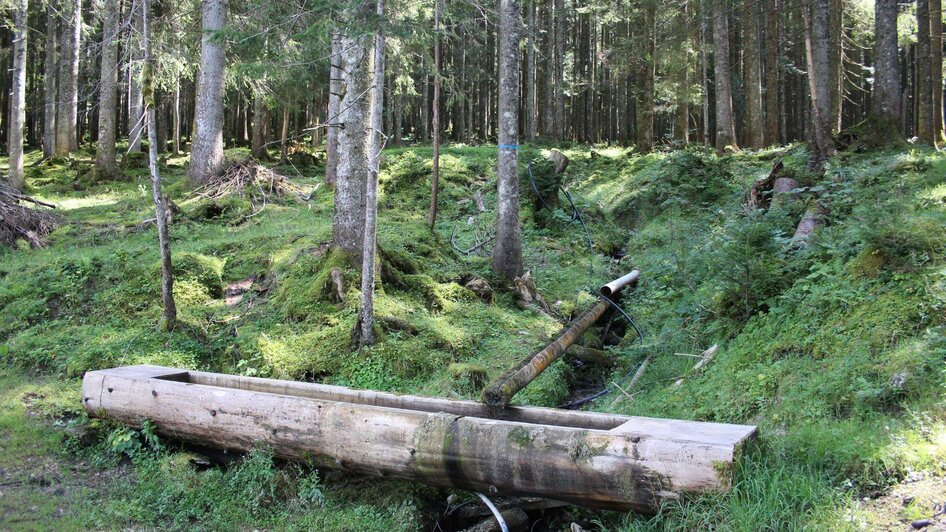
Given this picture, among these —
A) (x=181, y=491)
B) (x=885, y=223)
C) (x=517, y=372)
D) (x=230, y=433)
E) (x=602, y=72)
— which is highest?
(x=602, y=72)

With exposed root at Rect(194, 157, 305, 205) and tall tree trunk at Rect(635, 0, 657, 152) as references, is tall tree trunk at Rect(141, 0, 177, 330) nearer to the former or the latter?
exposed root at Rect(194, 157, 305, 205)

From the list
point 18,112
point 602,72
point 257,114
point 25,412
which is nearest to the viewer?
point 25,412

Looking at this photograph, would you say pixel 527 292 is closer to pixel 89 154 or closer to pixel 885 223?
pixel 885 223

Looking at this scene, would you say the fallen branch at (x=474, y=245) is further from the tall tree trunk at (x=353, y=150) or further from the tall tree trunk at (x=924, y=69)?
the tall tree trunk at (x=924, y=69)

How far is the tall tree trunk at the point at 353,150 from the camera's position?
9.35m

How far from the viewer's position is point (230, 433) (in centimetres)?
621

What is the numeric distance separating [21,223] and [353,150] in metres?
8.29

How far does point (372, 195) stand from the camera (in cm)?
810

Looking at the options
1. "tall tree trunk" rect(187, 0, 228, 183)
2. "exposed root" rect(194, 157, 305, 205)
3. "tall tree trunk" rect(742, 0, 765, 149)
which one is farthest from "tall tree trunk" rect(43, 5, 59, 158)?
"tall tree trunk" rect(742, 0, 765, 149)

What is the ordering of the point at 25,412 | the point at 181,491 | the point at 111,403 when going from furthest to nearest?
the point at 25,412 → the point at 111,403 → the point at 181,491

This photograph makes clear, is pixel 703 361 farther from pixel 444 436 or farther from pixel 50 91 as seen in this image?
pixel 50 91

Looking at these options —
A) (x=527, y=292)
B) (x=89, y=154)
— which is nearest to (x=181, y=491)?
(x=527, y=292)

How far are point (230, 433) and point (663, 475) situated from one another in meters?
4.01

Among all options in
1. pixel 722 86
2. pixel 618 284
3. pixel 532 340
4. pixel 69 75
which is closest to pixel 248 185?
pixel 532 340
